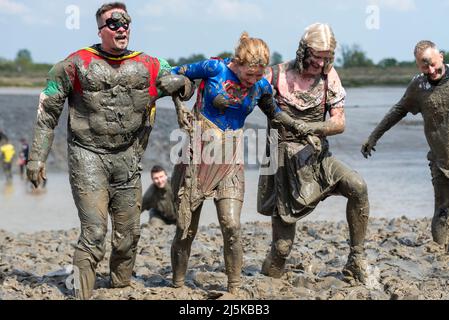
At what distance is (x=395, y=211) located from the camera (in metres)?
16.3

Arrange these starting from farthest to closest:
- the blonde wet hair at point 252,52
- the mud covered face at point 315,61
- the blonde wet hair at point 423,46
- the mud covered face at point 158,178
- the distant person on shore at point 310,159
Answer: the mud covered face at point 158,178, the blonde wet hair at point 423,46, the distant person on shore at point 310,159, the mud covered face at point 315,61, the blonde wet hair at point 252,52

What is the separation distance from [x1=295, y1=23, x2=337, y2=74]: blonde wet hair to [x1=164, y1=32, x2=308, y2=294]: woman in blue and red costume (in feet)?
1.60

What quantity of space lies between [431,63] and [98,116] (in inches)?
137

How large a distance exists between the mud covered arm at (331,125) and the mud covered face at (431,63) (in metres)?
1.48

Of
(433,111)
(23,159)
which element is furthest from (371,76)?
(433,111)

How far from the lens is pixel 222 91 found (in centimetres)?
739

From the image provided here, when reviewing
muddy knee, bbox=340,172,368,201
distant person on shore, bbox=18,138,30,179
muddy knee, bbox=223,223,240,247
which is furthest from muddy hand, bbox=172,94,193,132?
distant person on shore, bbox=18,138,30,179

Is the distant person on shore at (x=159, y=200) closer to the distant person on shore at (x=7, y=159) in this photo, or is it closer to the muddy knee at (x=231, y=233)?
the muddy knee at (x=231, y=233)

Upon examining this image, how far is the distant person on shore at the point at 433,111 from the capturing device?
9249mm

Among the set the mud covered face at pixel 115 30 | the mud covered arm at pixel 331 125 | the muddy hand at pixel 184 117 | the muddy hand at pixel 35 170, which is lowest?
the muddy hand at pixel 35 170

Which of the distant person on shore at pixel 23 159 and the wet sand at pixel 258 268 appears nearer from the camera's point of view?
the wet sand at pixel 258 268

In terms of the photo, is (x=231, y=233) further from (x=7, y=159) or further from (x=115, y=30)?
(x=7, y=159)

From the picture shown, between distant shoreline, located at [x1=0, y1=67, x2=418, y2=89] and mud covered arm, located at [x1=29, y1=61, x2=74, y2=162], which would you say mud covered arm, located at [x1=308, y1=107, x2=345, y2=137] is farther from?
distant shoreline, located at [x1=0, y1=67, x2=418, y2=89]

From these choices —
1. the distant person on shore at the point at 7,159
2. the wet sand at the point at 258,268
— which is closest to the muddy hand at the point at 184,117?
the wet sand at the point at 258,268
